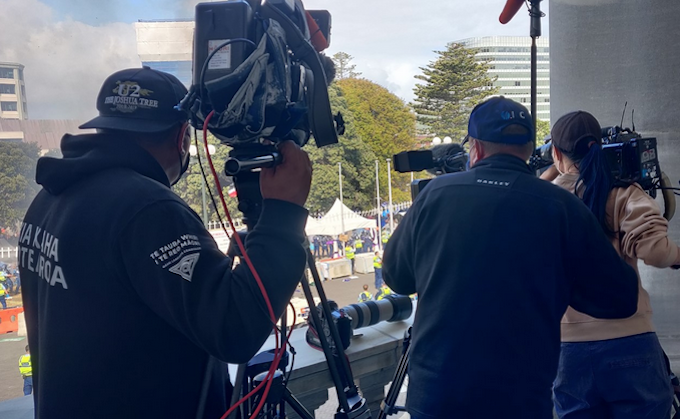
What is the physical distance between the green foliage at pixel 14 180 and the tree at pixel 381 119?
1.55 meters

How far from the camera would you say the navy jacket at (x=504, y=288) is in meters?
0.92

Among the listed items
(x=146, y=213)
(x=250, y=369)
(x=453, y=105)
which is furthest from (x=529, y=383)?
(x=453, y=105)

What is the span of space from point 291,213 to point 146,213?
0.17 meters

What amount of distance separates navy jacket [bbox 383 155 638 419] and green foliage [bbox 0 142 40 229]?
2.00 meters

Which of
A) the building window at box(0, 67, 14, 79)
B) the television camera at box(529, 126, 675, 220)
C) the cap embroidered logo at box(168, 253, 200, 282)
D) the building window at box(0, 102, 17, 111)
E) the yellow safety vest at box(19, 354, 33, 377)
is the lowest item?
the yellow safety vest at box(19, 354, 33, 377)

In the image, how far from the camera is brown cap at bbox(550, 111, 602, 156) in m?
1.29

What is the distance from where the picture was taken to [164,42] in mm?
1828

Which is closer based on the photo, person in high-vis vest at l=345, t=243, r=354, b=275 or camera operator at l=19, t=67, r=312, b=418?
camera operator at l=19, t=67, r=312, b=418

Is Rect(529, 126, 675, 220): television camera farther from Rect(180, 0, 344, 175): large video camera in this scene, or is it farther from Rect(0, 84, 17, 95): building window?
Rect(0, 84, 17, 95): building window

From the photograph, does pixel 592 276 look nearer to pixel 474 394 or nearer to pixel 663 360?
pixel 474 394

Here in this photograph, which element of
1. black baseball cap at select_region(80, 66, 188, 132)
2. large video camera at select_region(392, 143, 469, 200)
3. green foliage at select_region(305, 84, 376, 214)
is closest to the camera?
black baseball cap at select_region(80, 66, 188, 132)

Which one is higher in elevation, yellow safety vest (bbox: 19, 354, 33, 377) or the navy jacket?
the navy jacket

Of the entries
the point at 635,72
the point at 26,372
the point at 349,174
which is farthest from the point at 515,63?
the point at 26,372

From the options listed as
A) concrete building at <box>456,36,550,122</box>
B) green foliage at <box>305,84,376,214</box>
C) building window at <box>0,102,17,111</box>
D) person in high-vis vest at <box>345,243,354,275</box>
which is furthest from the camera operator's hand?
person in high-vis vest at <box>345,243,354,275</box>
